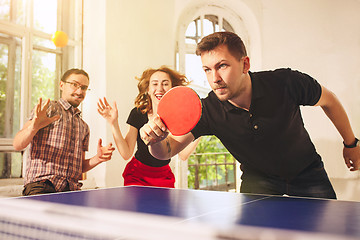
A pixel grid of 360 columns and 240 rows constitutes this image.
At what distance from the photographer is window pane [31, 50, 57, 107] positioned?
349 cm

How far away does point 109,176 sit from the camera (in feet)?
12.3

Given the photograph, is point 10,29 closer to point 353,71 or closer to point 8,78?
point 8,78

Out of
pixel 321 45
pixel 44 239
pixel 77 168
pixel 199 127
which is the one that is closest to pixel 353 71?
pixel 321 45

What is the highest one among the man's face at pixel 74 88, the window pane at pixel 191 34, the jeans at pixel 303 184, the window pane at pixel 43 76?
the window pane at pixel 191 34

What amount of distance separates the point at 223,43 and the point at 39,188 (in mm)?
1461

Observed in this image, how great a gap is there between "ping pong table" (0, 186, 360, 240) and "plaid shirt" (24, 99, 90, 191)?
3.36 ft

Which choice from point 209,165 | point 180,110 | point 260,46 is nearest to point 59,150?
point 180,110

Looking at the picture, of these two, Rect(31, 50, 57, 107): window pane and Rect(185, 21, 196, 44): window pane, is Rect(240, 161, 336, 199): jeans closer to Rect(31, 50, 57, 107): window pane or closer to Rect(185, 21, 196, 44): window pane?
Rect(31, 50, 57, 107): window pane

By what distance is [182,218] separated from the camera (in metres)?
1.09

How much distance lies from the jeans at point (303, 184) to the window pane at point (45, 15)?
263 centimetres

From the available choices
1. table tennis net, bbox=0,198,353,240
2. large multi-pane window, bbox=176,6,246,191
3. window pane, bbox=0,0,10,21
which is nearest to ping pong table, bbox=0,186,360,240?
table tennis net, bbox=0,198,353,240

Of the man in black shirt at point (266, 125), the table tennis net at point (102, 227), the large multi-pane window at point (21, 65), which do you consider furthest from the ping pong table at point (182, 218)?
the large multi-pane window at point (21, 65)

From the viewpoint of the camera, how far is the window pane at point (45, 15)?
3.54 m

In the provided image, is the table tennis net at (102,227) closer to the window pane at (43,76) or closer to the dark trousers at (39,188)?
the dark trousers at (39,188)
